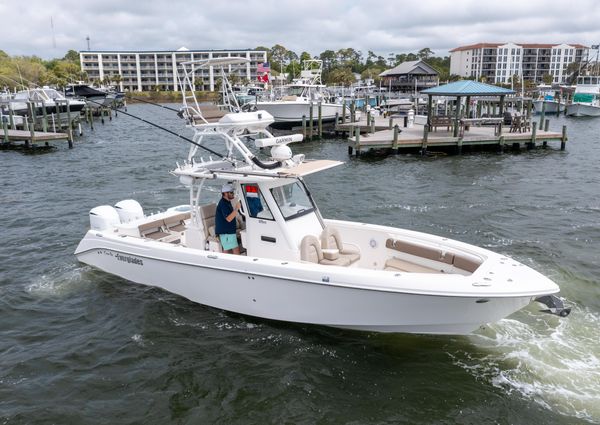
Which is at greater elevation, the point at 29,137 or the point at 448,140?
the point at 29,137

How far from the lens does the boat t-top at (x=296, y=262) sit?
707cm

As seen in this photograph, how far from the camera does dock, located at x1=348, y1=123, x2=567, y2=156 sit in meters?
27.1

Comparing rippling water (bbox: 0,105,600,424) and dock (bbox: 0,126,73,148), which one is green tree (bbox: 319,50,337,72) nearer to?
dock (bbox: 0,126,73,148)

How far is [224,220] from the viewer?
349 inches

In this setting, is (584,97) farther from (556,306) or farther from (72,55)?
(72,55)

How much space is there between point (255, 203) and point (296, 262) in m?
1.43

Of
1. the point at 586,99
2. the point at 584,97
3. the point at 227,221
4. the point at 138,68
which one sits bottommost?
the point at 227,221

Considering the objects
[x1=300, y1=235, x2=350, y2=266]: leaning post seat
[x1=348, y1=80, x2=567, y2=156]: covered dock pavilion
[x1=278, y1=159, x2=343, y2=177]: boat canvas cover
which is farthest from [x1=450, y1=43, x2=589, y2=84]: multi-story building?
[x1=300, y1=235, x2=350, y2=266]: leaning post seat

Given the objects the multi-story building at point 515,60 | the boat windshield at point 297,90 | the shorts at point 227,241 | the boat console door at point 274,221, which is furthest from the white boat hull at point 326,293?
the multi-story building at point 515,60

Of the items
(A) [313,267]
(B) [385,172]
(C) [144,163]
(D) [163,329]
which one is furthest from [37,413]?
(C) [144,163]

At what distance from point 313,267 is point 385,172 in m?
16.2

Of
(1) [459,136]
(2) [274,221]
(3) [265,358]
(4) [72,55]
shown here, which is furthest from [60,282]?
(4) [72,55]

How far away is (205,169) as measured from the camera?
9188mm

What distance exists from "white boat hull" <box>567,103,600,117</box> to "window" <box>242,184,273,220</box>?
191 feet
